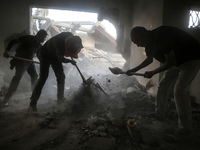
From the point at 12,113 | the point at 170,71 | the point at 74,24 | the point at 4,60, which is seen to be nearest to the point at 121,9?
the point at 170,71

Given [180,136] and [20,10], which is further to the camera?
[20,10]

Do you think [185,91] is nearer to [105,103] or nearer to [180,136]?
[180,136]

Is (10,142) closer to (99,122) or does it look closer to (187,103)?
(99,122)

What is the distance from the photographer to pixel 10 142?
2.18 metres

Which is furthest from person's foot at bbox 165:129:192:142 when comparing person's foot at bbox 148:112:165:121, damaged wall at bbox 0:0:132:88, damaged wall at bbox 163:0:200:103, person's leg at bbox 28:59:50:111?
damaged wall at bbox 0:0:132:88

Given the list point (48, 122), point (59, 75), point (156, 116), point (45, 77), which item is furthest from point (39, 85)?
point (156, 116)

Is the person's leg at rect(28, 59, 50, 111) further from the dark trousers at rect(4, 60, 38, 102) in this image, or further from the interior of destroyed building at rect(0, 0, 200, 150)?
the dark trousers at rect(4, 60, 38, 102)

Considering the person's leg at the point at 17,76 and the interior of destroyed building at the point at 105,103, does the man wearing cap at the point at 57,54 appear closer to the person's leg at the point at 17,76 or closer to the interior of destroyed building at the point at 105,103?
the interior of destroyed building at the point at 105,103

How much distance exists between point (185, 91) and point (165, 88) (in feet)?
1.81

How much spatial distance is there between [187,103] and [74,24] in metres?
11.4

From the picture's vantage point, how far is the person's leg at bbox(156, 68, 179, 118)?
2.79 meters

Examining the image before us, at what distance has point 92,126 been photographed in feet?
8.08

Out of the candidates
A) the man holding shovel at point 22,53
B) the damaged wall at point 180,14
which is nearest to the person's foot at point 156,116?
the damaged wall at point 180,14

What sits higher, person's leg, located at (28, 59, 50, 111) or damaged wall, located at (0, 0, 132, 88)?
damaged wall, located at (0, 0, 132, 88)
